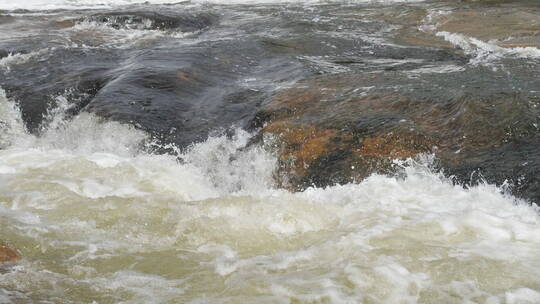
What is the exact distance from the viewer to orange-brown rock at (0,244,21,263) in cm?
381

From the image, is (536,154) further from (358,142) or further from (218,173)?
(218,173)

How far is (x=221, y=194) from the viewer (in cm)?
562

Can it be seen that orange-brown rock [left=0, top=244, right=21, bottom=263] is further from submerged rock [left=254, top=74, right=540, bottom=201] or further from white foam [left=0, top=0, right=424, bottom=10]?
white foam [left=0, top=0, right=424, bottom=10]

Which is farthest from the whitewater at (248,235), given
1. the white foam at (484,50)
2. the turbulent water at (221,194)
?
the white foam at (484,50)

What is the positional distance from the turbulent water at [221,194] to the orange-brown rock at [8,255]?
2.6 inches

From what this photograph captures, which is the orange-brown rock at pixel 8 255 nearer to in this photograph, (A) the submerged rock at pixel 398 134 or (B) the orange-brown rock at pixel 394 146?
(A) the submerged rock at pixel 398 134

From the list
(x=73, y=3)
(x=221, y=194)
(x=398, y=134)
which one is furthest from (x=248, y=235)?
(x=73, y=3)

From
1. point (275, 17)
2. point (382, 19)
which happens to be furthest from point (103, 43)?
point (382, 19)

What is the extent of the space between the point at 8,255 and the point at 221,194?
A: 218cm

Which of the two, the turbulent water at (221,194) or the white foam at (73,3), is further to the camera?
the white foam at (73,3)

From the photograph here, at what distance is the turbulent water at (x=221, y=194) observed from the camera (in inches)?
140

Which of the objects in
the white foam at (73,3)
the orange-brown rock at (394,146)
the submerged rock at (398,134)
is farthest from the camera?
the white foam at (73,3)

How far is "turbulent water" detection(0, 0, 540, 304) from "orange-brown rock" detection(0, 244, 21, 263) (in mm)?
65

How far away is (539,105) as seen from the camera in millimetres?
5207
